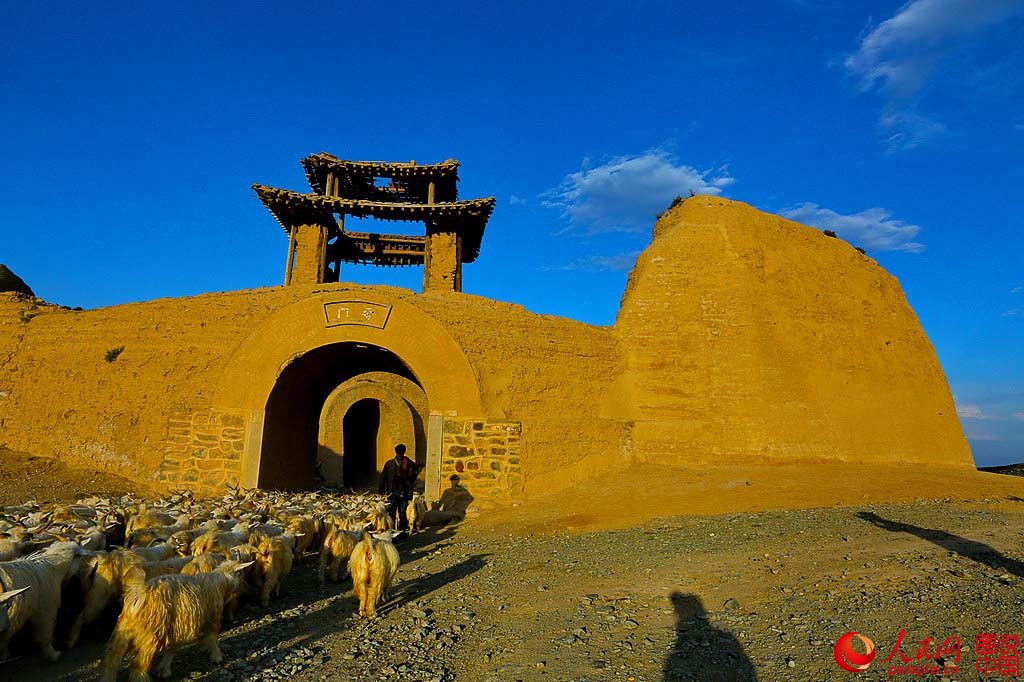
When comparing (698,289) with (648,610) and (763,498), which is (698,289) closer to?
(763,498)

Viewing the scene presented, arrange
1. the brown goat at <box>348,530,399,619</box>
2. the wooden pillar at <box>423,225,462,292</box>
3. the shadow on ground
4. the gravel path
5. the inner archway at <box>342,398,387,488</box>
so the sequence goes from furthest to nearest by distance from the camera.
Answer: the inner archway at <box>342,398,387,488</box>
the wooden pillar at <box>423,225,462,292</box>
the shadow on ground
the brown goat at <box>348,530,399,619</box>
the gravel path

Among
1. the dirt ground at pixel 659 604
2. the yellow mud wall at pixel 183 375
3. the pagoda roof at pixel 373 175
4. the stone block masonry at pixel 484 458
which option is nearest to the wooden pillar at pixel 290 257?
the pagoda roof at pixel 373 175

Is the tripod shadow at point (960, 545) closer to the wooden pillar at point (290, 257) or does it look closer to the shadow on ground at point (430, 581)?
the shadow on ground at point (430, 581)

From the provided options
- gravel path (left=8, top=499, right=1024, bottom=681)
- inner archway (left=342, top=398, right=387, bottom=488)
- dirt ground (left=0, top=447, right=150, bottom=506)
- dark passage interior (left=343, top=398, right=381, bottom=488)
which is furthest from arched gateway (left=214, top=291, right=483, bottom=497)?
dark passage interior (left=343, top=398, right=381, bottom=488)

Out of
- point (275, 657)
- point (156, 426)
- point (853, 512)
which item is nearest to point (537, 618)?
point (275, 657)

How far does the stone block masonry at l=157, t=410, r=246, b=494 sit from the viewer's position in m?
12.1

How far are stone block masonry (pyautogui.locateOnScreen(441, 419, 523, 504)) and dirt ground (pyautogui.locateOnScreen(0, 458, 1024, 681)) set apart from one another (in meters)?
2.40

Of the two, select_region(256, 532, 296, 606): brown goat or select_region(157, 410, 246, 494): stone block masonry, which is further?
select_region(157, 410, 246, 494): stone block masonry

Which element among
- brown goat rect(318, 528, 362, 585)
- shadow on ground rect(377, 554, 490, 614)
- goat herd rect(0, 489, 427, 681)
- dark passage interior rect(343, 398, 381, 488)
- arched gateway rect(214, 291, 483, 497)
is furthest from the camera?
dark passage interior rect(343, 398, 381, 488)

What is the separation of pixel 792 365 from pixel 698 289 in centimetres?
294

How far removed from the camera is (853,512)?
9.27 m

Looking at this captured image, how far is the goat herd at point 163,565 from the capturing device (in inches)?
164

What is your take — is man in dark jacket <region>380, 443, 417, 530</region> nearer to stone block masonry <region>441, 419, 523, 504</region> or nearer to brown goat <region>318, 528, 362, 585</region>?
stone block masonry <region>441, 419, 523, 504</region>

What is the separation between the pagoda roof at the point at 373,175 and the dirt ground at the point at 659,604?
594 inches
